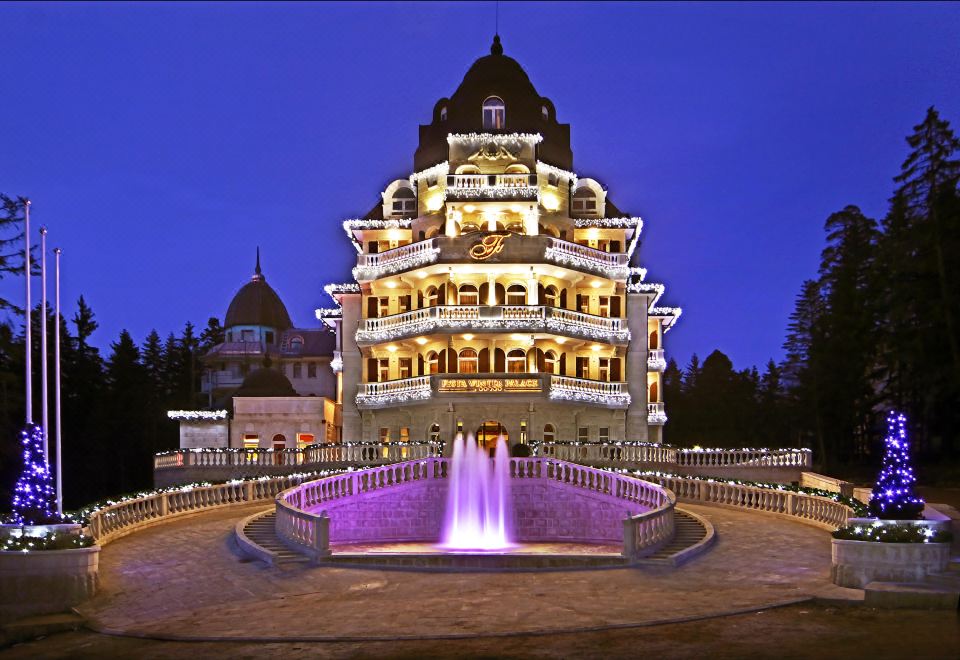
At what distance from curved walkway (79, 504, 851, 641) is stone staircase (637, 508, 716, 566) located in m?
0.31

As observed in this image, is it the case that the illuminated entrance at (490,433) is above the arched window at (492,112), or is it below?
below

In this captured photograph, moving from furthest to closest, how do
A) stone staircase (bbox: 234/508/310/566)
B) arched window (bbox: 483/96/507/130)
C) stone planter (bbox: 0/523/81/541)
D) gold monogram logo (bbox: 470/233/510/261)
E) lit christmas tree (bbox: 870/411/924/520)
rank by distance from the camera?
arched window (bbox: 483/96/507/130) → gold monogram logo (bbox: 470/233/510/261) → stone staircase (bbox: 234/508/310/566) → stone planter (bbox: 0/523/81/541) → lit christmas tree (bbox: 870/411/924/520)

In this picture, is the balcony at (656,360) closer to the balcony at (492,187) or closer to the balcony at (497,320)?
the balcony at (497,320)

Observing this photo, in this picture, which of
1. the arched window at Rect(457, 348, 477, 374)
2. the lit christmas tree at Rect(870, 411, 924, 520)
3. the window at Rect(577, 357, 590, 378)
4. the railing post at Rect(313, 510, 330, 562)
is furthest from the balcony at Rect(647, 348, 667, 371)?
the lit christmas tree at Rect(870, 411, 924, 520)

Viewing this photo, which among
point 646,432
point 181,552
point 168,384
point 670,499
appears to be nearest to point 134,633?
point 181,552

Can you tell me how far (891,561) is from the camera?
20.3m

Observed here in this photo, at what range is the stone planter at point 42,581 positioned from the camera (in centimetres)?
2062

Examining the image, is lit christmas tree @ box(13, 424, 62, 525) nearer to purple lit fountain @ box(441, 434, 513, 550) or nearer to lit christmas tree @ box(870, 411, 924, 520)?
purple lit fountain @ box(441, 434, 513, 550)

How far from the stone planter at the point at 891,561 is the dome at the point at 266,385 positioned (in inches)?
1981

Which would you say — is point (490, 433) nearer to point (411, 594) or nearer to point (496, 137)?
point (496, 137)

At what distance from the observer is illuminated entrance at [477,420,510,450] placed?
181 ft

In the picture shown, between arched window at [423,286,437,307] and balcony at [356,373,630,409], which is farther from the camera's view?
arched window at [423,286,437,307]

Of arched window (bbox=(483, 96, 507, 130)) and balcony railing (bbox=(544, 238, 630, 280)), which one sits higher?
arched window (bbox=(483, 96, 507, 130))

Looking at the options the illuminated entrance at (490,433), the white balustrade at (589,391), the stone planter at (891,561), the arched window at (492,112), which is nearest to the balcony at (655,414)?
the white balustrade at (589,391)
